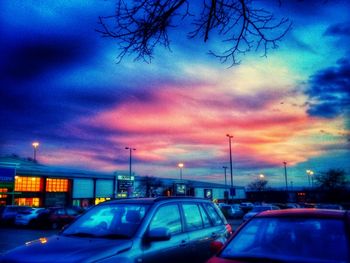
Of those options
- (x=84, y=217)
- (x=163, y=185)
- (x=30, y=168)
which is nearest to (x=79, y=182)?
(x=30, y=168)

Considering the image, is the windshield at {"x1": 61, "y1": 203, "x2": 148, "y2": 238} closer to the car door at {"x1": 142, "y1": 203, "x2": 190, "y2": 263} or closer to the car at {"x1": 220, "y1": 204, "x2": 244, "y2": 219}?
the car door at {"x1": 142, "y1": 203, "x2": 190, "y2": 263}

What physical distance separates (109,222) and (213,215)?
8.14 ft

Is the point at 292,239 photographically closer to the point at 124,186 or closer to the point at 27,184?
the point at 124,186

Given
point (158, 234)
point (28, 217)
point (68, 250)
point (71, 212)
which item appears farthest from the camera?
point (71, 212)

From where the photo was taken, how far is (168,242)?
6.38 meters

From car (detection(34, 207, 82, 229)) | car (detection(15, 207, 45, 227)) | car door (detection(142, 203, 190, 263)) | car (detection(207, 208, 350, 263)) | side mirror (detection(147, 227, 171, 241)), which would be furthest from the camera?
car (detection(15, 207, 45, 227))

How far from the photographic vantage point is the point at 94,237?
5988 mm

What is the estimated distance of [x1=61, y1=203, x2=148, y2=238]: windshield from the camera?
6059 millimetres

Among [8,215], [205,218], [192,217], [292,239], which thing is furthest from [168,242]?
[8,215]

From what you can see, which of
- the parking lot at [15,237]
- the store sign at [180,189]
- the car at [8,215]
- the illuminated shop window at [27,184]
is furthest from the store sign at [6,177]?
the store sign at [180,189]

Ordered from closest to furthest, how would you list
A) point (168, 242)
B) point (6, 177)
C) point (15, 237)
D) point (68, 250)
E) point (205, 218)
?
point (68, 250) < point (168, 242) < point (205, 218) < point (15, 237) < point (6, 177)

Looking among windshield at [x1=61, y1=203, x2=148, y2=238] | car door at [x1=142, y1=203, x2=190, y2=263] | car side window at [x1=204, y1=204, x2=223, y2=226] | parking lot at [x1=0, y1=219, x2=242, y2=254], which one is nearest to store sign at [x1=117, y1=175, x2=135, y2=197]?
parking lot at [x1=0, y1=219, x2=242, y2=254]

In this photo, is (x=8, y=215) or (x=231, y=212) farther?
(x=231, y=212)

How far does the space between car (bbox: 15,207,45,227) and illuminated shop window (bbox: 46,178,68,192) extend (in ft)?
65.0
